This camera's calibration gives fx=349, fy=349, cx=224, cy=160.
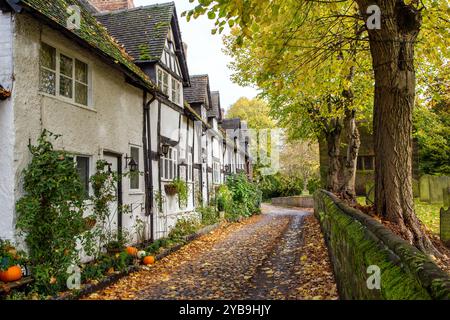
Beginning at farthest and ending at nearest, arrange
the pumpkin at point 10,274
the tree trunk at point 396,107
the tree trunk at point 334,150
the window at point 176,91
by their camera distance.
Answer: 1. the tree trunk at point 334,150
2. the window at point 176,91
3. the tree trunk at point 396,107
4. the pumpkin at point 10,274

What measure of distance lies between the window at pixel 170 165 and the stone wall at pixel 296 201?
2016 centimetres

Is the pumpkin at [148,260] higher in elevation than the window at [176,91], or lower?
lower

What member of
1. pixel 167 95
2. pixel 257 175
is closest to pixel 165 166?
pixel 167 95

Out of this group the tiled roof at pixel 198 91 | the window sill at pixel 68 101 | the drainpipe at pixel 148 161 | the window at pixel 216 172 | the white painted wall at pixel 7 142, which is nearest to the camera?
the white painted wall at pixel 7 142

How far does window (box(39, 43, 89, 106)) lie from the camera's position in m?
7.59

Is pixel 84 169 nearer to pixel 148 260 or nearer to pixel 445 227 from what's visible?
pixel 148 260

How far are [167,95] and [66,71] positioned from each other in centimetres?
578

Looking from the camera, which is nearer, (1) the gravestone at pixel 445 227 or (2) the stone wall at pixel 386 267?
(2) the stone wall at pixel 386 267

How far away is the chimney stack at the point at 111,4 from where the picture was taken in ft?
56.8

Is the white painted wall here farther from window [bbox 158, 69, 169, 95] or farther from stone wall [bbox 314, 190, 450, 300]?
window [bbox 158, 69, 169, 95]

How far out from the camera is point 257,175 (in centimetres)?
4794

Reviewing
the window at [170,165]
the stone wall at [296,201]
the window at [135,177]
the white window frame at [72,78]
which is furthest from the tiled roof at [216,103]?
the white window frame at [72,78]

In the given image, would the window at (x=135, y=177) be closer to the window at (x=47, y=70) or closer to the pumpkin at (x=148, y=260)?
the pumpkin at (x=148, y=260)

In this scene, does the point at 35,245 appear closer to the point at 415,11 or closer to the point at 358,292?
the point at 358,292
